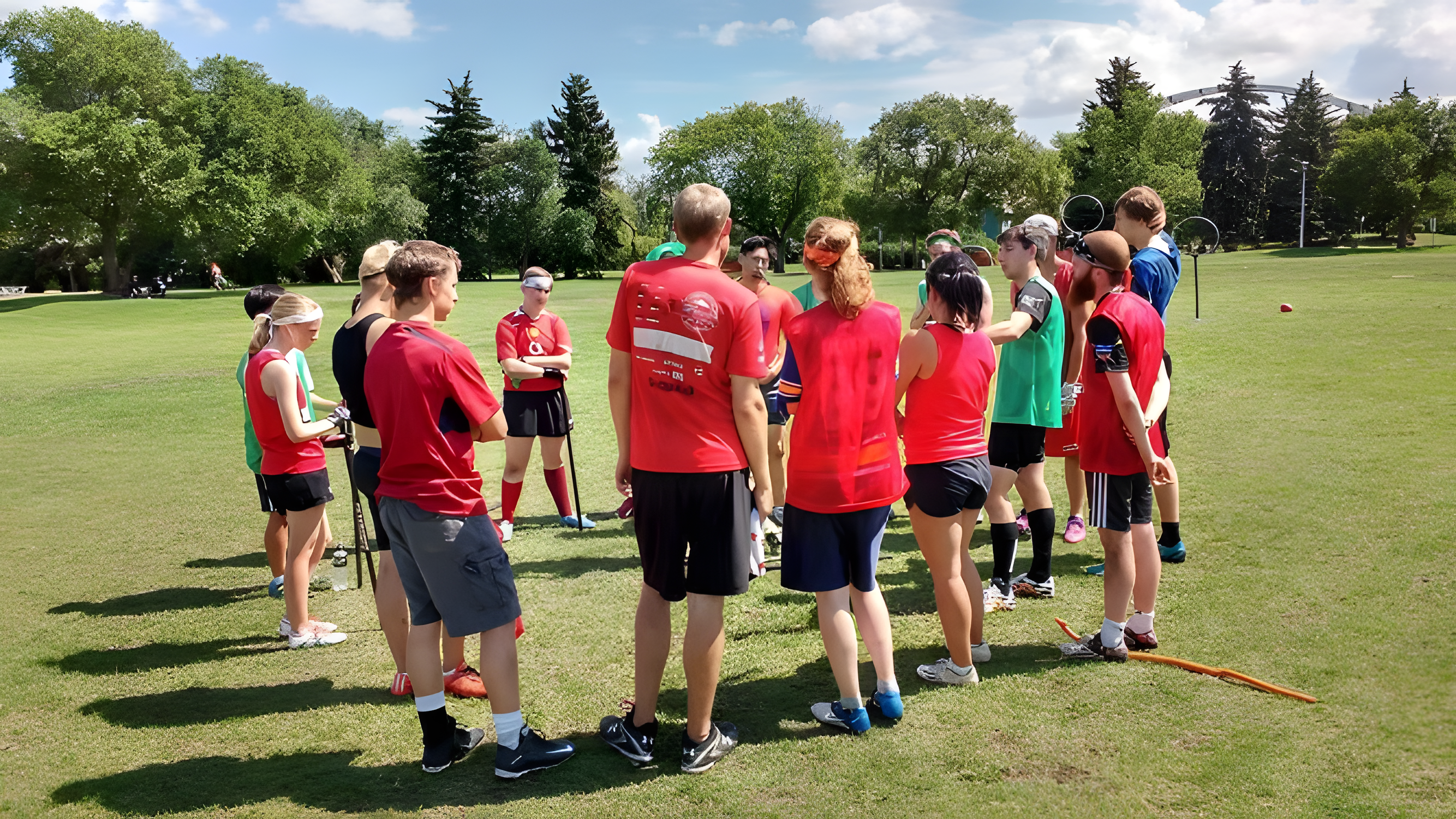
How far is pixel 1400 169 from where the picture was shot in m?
66.8

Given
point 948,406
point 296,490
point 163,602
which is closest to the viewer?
point 948,406

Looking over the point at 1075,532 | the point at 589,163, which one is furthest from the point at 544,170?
the point at 1075,532

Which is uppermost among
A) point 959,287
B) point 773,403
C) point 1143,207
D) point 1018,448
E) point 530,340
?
point 1143,207

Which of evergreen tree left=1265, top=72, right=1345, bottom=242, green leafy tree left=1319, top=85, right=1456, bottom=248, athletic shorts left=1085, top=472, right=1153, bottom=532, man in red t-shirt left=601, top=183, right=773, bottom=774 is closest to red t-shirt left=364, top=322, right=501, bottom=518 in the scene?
man in red t-shirt left=601, top=183, right=773, bottom=774

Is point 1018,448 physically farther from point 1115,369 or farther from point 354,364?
point 354,364

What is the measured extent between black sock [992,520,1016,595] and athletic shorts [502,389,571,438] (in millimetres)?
4262

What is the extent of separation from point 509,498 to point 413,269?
463 cm

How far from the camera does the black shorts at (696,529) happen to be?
3770 mm

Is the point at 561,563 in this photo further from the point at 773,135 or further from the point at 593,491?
the point at 773,135

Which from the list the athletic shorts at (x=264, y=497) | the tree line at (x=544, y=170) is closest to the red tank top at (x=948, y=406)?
the athletic shorts at (x=264, y=497)

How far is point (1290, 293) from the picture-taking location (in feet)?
88.5

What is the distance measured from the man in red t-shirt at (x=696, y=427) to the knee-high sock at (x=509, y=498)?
4.54 metres

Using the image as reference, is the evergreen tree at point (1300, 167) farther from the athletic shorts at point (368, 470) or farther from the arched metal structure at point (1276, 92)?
the athletic shorts at point (368, 470)

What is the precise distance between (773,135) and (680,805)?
87.8m
